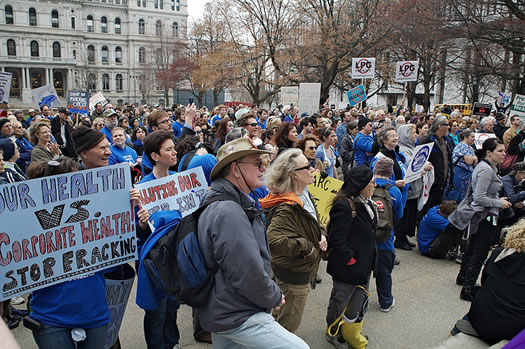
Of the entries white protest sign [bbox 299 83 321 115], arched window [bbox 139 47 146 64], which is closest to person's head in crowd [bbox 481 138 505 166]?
white protest sign [bbox 299 83 321 115]

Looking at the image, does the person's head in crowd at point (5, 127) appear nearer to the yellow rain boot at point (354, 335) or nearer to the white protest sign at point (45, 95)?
the yellow rain boot at point (354, 335)

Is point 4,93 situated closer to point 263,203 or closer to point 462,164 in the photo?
point 263,203

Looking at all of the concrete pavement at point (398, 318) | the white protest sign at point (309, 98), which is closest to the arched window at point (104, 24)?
the white protest sign at point (309, 98)

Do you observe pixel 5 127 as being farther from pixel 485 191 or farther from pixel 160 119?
pixel 485 191

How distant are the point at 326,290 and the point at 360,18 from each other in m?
24.6

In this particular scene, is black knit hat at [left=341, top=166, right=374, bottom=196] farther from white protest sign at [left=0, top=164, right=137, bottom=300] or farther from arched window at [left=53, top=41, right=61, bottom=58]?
arched window at [left=53, top=41, right=61, bottom=58]

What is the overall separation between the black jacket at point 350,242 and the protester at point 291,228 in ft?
0.77

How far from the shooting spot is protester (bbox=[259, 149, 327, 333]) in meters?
3.26

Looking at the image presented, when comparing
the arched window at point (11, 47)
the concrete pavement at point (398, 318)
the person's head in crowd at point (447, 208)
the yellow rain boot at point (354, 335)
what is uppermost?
the arched window at point (11, 47)

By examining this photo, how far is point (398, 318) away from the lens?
4.54 metres

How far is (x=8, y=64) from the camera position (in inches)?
2618

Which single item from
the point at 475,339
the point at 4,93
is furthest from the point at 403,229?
the point at 4,93

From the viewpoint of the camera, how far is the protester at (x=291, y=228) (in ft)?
10.7

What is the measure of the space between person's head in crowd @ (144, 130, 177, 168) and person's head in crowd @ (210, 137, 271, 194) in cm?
125
